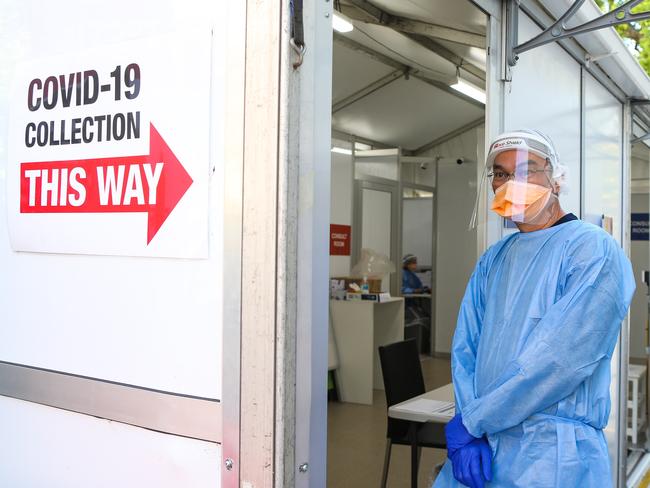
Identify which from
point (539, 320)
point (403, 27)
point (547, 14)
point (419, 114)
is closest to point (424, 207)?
point (419, 114)

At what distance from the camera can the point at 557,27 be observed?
247cm

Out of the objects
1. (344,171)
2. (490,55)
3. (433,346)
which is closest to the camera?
(490,55)

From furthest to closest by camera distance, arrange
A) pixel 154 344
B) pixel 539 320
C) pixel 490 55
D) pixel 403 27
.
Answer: pixel 403 27 → pixel 490 55 → pixel 539 320 → pixel 154 344

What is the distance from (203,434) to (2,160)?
94cm

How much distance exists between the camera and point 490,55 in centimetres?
242

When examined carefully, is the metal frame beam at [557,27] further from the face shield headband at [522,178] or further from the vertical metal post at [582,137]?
the vertical metal post at [582,137]

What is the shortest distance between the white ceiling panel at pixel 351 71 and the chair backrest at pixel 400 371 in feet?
11.3

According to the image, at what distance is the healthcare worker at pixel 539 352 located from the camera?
5.46ft

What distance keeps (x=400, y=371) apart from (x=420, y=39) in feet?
9.63

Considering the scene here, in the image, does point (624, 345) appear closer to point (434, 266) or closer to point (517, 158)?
point (517, 158)

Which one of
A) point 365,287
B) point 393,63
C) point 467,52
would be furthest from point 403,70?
point 365,287

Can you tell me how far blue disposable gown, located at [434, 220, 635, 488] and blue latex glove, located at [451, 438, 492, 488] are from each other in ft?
0.09

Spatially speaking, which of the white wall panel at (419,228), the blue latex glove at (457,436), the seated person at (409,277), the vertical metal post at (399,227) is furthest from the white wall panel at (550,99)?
the white wall panel at (419,228)

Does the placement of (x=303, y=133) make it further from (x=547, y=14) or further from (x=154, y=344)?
(x=547, y=14)
